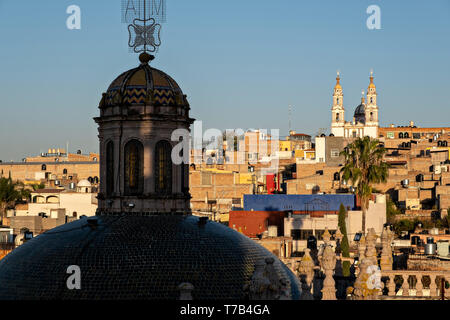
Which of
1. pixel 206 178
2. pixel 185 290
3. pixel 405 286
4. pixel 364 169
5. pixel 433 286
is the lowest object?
pixel 433 286

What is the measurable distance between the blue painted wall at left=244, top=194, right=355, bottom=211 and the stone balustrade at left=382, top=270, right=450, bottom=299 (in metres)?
66.0

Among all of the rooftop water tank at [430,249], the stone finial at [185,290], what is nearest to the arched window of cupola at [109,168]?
the stone finial at [185,290]

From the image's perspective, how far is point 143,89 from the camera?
3581cm

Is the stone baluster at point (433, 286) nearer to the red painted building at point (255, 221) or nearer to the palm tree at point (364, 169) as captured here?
the red painted building at point (255, 221)

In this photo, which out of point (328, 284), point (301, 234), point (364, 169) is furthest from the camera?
point (364, 169)

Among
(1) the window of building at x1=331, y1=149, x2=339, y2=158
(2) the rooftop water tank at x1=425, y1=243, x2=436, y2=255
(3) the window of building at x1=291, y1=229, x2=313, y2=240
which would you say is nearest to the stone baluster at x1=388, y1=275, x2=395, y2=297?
(2) the rooftop water tank at x1=425, y1=243, x2=436, y2=255

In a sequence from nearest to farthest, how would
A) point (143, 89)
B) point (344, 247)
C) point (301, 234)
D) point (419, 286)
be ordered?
1. point (143, 89)
2. point (419, 286)
3. point (344, 247)
4. point (301, 234)

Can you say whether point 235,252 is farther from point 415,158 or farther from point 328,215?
point 415,158

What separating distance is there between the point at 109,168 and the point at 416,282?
16861 mm

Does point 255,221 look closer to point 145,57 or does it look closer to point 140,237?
point 145,57

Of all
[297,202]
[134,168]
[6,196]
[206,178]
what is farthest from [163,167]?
[206,178]

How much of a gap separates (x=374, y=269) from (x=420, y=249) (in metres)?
45.0

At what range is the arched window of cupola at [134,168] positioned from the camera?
3597cm
